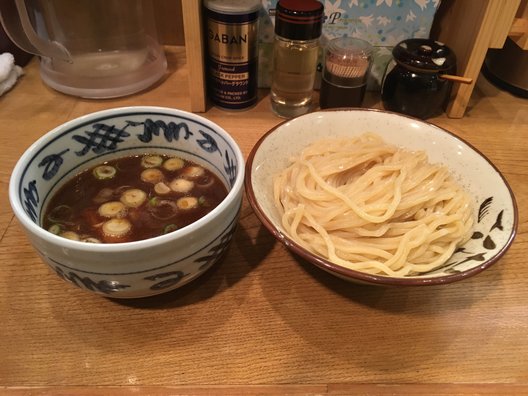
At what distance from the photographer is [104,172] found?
82cm

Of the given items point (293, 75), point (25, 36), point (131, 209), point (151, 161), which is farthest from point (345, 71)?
point (25, 36)

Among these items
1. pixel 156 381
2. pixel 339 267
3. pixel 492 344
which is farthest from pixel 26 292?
pixel 492 344

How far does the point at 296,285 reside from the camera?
785 millimetres

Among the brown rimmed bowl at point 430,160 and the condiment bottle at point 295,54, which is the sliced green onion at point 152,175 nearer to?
the brown rimmed bowl at point 430,160

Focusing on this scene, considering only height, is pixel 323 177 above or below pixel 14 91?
above

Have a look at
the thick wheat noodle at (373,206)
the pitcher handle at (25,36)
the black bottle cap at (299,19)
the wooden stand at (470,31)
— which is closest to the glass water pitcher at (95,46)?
the pitcher handle at (25,36)

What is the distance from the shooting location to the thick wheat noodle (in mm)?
767

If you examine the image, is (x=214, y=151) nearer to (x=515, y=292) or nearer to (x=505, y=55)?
(x=515, y=292)

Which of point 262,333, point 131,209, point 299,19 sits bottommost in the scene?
point 262,333

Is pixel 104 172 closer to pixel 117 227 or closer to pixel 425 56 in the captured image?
pixel 117 227

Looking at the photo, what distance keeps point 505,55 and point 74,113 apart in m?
1.31

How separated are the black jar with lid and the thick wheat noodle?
0.31 meters

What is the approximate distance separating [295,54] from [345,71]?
0.46 feet

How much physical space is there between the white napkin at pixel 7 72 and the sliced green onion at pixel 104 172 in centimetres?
66
